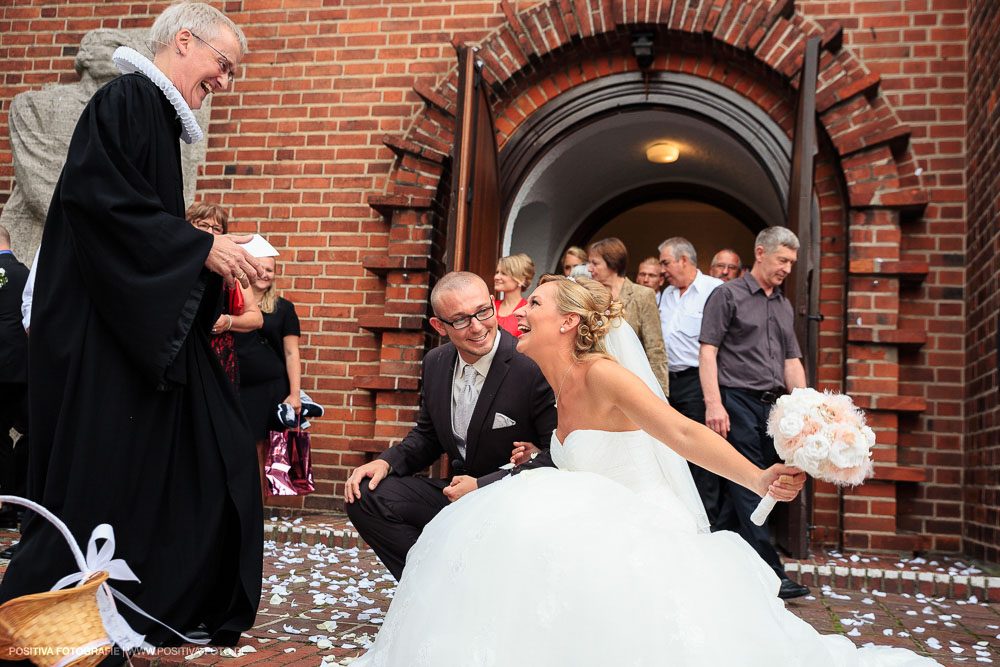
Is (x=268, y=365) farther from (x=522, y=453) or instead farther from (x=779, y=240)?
(x=779, y=240)

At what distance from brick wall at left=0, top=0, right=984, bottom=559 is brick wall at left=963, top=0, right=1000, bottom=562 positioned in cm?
12

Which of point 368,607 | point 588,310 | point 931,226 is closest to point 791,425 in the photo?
point 588,310

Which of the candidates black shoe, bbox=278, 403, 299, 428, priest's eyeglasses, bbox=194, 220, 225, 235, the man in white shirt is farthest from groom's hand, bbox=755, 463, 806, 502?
black shoe, bbox=278, 403, 299, 428

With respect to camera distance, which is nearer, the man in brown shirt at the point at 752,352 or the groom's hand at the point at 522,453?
the groom's hand at the point at 522,453

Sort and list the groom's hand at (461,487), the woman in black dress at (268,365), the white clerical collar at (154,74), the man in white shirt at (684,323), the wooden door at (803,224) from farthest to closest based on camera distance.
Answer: the man in white shirt at (684,323) → the woman in black dress at (268,365) → the wooden door at (803,224) → the groom's hand at (461,487) → the white clerical collar at (154,74)

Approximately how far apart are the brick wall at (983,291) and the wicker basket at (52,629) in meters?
4.82

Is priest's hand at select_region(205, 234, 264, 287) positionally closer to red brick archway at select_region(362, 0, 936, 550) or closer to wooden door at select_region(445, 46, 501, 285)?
wooden door at select_region(445, 46, 501, 285)

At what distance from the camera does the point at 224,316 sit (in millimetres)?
4086

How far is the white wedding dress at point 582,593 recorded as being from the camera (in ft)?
6.71

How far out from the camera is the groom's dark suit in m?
3.35

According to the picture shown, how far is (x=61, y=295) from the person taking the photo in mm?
2449

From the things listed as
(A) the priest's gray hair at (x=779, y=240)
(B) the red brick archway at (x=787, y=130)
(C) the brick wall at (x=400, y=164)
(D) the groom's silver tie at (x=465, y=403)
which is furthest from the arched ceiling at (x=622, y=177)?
(D) the groom's silver tie at (x=465, y=403)

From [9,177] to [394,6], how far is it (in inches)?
141

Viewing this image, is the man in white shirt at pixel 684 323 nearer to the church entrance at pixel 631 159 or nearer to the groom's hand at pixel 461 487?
the church entrance at pixel 631 159
